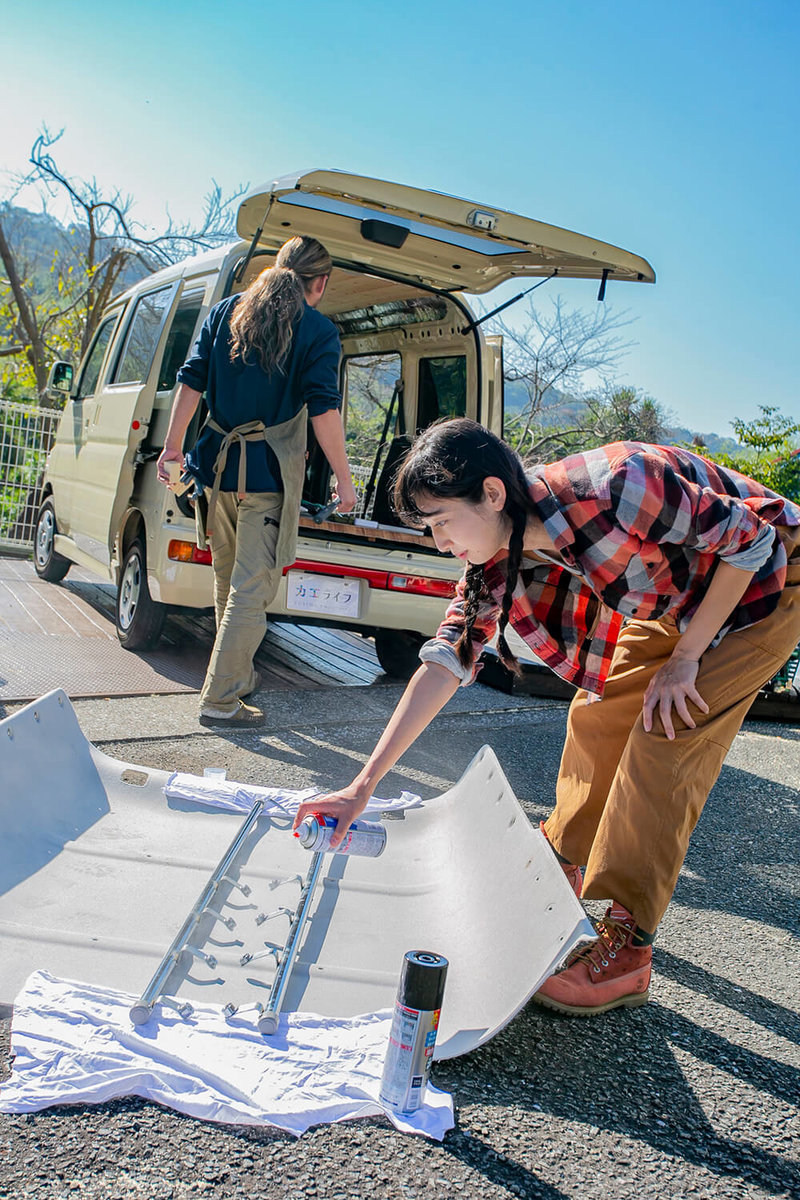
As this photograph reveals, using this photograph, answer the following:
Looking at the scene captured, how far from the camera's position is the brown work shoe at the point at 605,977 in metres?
2.21

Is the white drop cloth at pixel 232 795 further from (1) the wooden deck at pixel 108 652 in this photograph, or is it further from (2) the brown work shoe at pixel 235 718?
(1) the wooden deck at pixel 108 652

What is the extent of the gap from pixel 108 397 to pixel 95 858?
3.90m

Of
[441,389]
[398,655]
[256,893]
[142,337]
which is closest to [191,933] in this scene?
[256,893]

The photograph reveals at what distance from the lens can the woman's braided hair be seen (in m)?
1.93

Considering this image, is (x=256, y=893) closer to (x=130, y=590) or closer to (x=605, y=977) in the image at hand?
(x=605, y=977)

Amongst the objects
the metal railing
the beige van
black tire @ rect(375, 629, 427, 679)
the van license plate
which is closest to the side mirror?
the beige van

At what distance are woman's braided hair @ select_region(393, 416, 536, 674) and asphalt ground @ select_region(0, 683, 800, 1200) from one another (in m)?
1.07

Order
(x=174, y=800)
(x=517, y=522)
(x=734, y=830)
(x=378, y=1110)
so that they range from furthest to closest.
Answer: (x=734, y=830) < (x=174, y=800) < (x=517, y=522) < (x=378, y=1110)

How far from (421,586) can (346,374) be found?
6.83ft

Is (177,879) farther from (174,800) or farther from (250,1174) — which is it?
(250,1174)

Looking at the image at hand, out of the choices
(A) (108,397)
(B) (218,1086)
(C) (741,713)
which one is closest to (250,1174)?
(B) (218,1086)

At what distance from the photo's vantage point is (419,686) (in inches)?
87.0

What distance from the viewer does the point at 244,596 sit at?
13.4ft

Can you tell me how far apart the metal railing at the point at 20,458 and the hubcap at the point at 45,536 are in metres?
1.74
